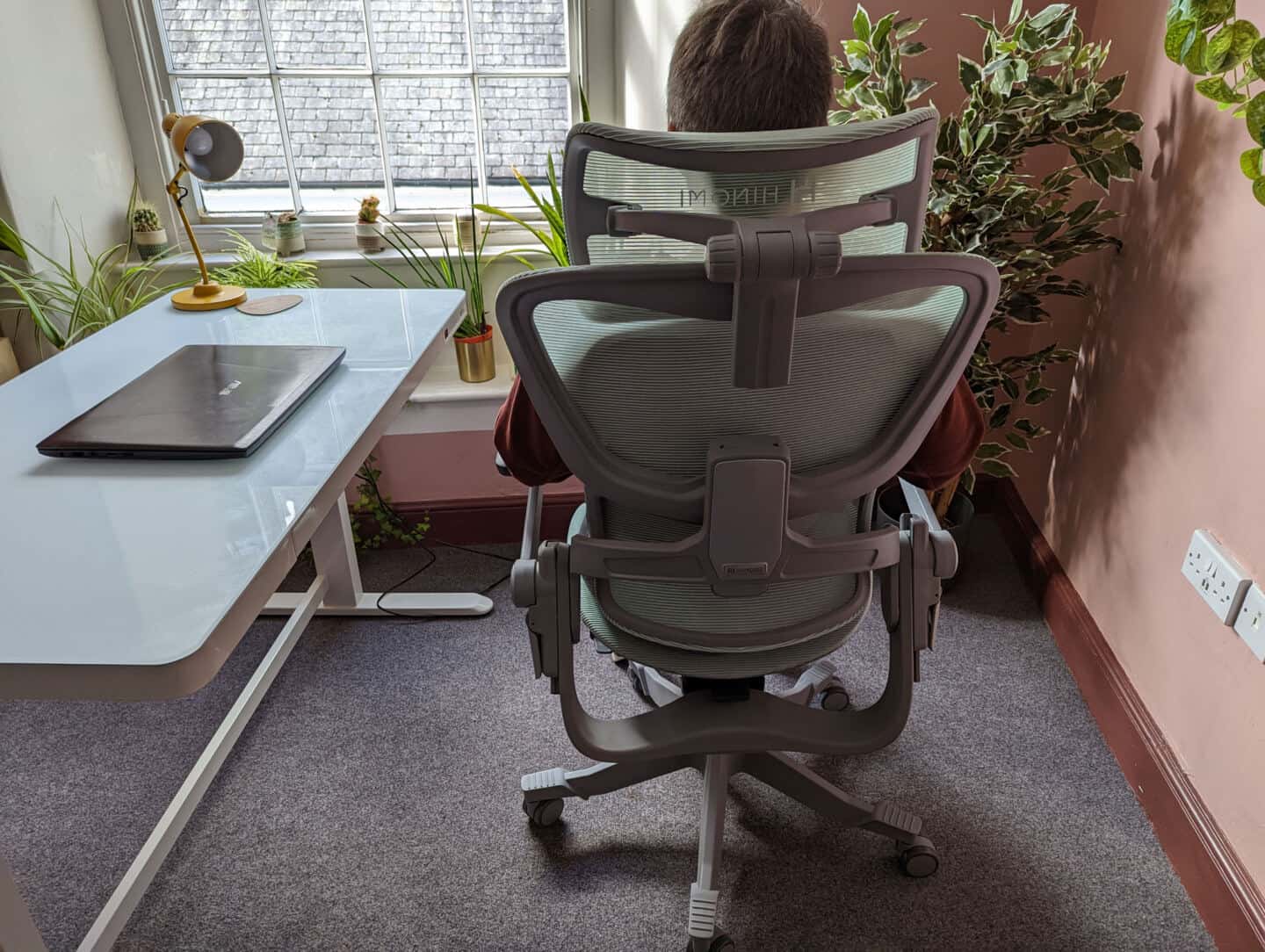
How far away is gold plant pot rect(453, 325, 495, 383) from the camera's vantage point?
2268 mm

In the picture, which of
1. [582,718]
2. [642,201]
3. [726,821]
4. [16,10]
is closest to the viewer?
[642,201]

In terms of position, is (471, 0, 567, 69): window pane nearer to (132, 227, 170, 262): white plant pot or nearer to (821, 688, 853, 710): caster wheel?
(132, 227, 170, 262): white plant pot

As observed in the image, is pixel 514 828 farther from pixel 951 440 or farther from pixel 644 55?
pixel 644 55

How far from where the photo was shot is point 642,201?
0.88 m

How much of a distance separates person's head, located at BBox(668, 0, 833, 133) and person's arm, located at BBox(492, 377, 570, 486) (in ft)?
1.32

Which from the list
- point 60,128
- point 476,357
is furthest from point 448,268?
point 60,128

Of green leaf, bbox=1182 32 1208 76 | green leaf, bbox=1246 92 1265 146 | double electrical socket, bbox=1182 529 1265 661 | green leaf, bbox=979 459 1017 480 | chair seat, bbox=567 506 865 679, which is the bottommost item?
green leaf, bbox=979 459 1017 480

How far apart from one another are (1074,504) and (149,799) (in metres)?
2.00

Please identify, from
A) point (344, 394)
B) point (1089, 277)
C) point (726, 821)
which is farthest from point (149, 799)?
point (1089, 277)

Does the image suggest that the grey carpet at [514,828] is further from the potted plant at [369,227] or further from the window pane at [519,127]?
the window pane at [519,127]

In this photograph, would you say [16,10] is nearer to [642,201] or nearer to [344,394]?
[344,394]

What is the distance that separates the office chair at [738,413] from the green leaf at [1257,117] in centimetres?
52

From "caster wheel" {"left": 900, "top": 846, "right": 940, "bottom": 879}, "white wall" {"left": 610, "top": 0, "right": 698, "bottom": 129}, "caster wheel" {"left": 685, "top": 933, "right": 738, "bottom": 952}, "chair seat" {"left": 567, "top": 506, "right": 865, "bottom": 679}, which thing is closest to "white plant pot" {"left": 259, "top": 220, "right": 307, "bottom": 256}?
"white wall" {"left": 610, "top": 0, "right": 698, "bottom": 129}

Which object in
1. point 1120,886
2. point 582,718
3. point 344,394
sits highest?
point 344,394
